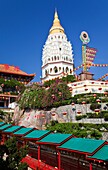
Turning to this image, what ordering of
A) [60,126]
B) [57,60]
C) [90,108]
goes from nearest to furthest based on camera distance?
[60,126] → [90,108] → [57,60]

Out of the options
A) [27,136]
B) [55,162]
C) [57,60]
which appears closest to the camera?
[55,162]

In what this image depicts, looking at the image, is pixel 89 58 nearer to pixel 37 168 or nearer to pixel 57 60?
pixel 57 60

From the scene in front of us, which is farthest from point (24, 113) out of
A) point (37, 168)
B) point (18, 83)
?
point (37, 168)

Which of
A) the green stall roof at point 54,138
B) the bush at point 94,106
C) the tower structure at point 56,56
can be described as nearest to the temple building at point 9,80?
the tower structure at point 56,56

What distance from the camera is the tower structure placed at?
5509 centimetres

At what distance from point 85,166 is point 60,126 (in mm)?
11749

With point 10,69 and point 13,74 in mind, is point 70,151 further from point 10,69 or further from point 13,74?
point 10,69

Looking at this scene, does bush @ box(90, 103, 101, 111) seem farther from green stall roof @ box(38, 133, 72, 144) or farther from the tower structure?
the tower structure

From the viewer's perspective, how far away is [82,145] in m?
10.7

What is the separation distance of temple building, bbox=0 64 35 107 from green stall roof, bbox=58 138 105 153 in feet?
117

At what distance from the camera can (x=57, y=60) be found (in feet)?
181

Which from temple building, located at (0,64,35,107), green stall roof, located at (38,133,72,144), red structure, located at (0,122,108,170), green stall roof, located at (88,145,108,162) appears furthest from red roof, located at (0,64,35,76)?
green stall roof, located at (88,145,108,162)

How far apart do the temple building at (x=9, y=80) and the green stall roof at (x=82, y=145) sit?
35.7 metres

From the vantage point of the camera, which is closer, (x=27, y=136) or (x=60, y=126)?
(x=27, y=136)
